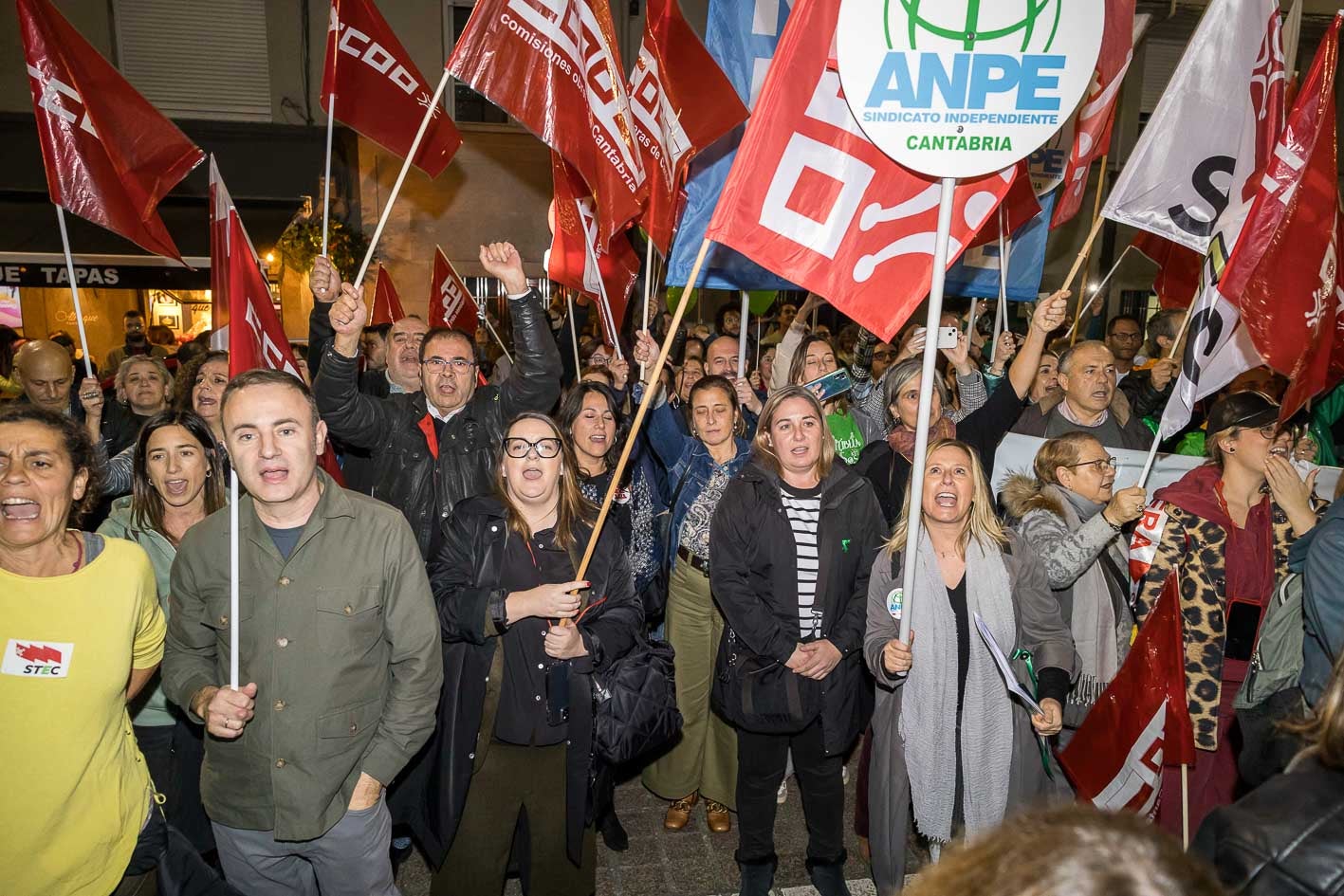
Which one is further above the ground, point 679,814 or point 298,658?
point 298,658

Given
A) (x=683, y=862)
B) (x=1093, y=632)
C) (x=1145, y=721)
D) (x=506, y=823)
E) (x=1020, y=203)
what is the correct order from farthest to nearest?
(x=1020, y=203), (x=683, y=862), (x=1093, y=632), (x=506, y=823), (x=1145, y=721)

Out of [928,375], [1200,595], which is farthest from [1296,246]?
[928,375]

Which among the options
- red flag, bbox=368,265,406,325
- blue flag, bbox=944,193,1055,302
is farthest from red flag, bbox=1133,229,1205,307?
red flag, bbox=368,265,406,325

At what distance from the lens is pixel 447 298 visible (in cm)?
813

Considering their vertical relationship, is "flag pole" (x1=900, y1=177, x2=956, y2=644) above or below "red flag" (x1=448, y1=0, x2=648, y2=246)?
below

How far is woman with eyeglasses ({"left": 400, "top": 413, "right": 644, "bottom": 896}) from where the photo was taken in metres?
3.17

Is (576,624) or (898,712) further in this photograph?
(898,712)

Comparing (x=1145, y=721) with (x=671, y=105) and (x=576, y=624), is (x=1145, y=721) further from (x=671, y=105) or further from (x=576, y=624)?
(x=671, y=105)

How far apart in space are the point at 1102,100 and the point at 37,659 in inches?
217

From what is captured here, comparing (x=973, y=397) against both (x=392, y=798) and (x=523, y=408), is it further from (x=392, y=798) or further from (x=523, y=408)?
(x=392, y=798)

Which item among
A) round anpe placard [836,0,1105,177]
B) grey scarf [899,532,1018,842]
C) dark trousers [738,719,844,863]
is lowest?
dark trousers [738,719,844,863]

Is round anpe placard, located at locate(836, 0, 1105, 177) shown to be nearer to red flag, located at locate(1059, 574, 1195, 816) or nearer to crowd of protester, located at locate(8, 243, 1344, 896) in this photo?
crowd of protester, located at locate(8, 243, 1344, 896)

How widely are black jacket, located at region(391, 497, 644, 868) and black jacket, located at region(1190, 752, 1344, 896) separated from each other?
6.89ft

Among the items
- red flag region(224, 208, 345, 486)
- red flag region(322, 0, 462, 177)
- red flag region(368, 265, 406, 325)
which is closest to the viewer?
red flag region(224, 208, 345, 486)
